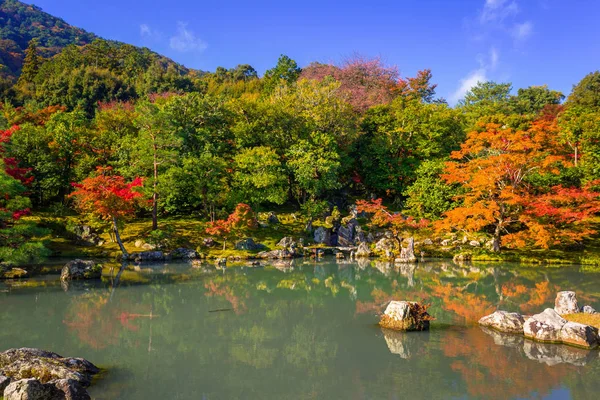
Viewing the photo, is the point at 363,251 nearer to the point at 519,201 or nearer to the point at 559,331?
the point at 519,201

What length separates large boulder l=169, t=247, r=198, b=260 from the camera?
2489 centimetres

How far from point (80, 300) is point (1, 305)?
230 centimetres

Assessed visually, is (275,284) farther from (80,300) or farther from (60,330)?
(60,330)

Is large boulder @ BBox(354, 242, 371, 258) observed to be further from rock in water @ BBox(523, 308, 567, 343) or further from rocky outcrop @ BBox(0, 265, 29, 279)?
rocky outcrop @ BBox(0, 265, 29, 279)

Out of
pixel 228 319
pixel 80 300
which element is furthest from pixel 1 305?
pixel 228 319

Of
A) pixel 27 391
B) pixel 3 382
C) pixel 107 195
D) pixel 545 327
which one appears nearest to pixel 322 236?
pixel 107 195

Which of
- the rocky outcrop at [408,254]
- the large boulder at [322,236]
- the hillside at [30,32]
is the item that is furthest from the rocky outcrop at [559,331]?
the hillside at [30,32]

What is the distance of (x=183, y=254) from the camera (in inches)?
985

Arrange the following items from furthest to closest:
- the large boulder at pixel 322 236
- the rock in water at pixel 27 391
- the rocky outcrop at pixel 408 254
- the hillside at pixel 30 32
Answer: the hillside at pixel 30 32 < the large boulder at pixel 322 236 < the rocky outcrop at pixel 408 254 < the rock in water at pixel 27 391

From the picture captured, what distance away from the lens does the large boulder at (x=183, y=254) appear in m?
24.9

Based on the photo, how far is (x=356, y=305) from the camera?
49.2ft

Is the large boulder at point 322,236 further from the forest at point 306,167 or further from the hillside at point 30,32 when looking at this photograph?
the hillside at point 30,32

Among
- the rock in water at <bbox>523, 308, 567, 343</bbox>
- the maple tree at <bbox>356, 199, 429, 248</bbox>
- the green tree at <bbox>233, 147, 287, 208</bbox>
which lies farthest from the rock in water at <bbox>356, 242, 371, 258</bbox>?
the rock in water at <bbox>523, 308, 567, 343</bbox>

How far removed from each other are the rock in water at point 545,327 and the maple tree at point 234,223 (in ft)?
56.7
